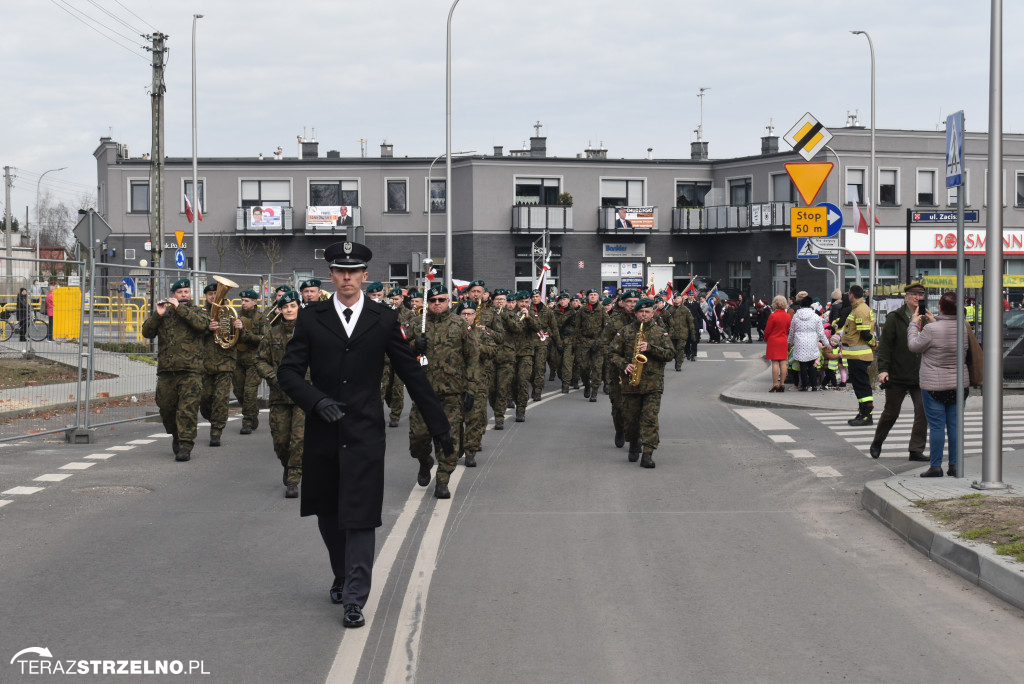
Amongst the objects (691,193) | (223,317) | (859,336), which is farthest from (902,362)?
(691,193)

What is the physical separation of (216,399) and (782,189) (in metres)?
43.7

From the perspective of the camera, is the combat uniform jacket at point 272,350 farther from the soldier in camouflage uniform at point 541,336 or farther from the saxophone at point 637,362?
the soldier in camouflage uniform at point 541,336

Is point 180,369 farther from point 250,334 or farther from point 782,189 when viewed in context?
point 782,189

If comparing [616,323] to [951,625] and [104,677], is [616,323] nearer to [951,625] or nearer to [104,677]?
[951,625]

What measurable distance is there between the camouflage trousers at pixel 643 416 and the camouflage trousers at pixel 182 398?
462cm

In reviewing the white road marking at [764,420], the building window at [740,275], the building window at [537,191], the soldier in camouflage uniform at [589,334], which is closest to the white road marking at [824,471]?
the white road marking at [764,420]

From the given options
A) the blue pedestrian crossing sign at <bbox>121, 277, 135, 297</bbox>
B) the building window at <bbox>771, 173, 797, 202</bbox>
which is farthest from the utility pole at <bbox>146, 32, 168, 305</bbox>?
the building window at <bbox>771, 173, 797, 202</bbox>

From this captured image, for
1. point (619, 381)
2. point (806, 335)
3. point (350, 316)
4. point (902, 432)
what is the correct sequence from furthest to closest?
point (806, 335), point (902, 432), point (619, 381), point (350, 316)

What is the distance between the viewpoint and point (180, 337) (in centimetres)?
1248

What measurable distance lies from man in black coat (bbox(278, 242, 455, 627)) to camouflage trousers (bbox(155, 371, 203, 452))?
6.46 metres

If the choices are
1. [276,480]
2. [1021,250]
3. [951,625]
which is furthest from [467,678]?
[1021,250]

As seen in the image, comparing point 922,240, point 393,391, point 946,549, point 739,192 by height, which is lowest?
point 946,549

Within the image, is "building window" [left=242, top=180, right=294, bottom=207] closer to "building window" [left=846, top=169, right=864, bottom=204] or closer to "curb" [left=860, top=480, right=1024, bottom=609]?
"building window" [left=846, top=169, right=864, bottom=204]

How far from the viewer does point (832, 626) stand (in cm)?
615
